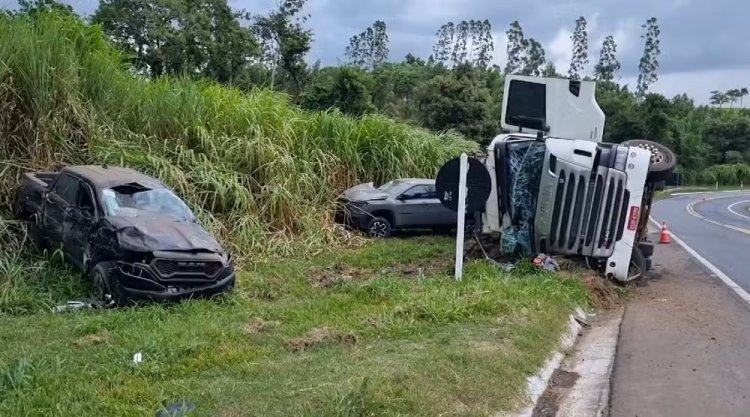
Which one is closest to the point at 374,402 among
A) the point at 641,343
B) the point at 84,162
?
the point at 641,343

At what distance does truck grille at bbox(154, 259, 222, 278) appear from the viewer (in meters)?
9.13

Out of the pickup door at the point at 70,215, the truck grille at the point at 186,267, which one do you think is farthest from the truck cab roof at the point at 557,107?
the pickup door at the point at 70,215

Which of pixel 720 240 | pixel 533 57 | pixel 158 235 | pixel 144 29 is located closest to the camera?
pixel 158 235

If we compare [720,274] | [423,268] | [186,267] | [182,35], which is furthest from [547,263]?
[182,35]

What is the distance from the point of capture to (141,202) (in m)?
10.5

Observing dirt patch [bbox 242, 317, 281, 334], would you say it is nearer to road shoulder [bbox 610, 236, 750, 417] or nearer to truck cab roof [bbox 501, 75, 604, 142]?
road shoulder [bbox 610, 236, 750, 417]

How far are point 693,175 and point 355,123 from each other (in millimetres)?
64627

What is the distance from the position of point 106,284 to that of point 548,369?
541 cm

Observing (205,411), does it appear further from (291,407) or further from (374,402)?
(374,402)

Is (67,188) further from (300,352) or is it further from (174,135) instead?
(300,352)

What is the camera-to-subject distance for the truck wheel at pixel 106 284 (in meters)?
9.00

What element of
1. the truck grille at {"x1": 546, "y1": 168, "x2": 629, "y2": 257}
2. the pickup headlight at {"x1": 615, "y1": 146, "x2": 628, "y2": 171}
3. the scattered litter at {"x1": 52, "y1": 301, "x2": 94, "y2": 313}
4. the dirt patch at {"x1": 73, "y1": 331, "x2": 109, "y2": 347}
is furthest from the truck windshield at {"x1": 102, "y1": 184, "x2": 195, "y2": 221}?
the pickup headlight at {"x1": 615, "y1": 146, "x2": 628, "y2": 171}

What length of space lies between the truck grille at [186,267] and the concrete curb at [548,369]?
14.3 ft

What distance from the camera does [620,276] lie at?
38.4 feet
